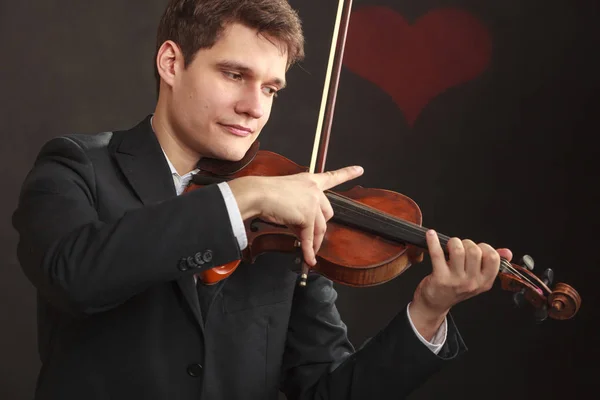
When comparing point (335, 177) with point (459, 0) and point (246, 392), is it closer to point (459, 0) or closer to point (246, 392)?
point (246, 392)

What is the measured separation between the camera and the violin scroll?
1.79m

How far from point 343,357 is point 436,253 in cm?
47

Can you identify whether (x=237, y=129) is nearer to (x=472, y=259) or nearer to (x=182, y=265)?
(x=182, y=265)

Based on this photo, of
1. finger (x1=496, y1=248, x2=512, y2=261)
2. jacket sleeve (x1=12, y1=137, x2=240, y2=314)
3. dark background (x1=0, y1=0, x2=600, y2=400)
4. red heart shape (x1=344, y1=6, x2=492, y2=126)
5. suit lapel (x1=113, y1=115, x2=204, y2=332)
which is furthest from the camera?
red heart shape (x1=344, y1=6, x2=492, y2=126)

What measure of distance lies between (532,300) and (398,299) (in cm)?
143

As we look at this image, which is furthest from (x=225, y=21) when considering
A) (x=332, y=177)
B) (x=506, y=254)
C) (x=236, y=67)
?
(x=506, y=254)

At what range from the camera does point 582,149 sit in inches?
117

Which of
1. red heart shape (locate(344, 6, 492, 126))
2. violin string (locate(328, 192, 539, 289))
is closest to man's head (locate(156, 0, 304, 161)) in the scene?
violin string (locate(328, 192, 539, 289))

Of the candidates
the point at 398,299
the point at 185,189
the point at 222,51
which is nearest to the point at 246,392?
the point at 185,189

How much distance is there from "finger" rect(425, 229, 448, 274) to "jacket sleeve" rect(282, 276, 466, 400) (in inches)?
6.2

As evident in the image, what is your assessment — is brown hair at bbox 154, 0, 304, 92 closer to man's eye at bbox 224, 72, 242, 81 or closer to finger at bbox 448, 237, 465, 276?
man's eye at bbox 224, 72, 242, 81

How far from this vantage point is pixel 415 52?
3219 mm

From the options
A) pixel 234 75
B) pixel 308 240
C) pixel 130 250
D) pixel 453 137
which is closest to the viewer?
pixel 130 250

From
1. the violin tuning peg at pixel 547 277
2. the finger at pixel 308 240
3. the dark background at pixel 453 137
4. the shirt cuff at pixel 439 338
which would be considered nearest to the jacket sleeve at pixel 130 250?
the finger at pixel 308 240
